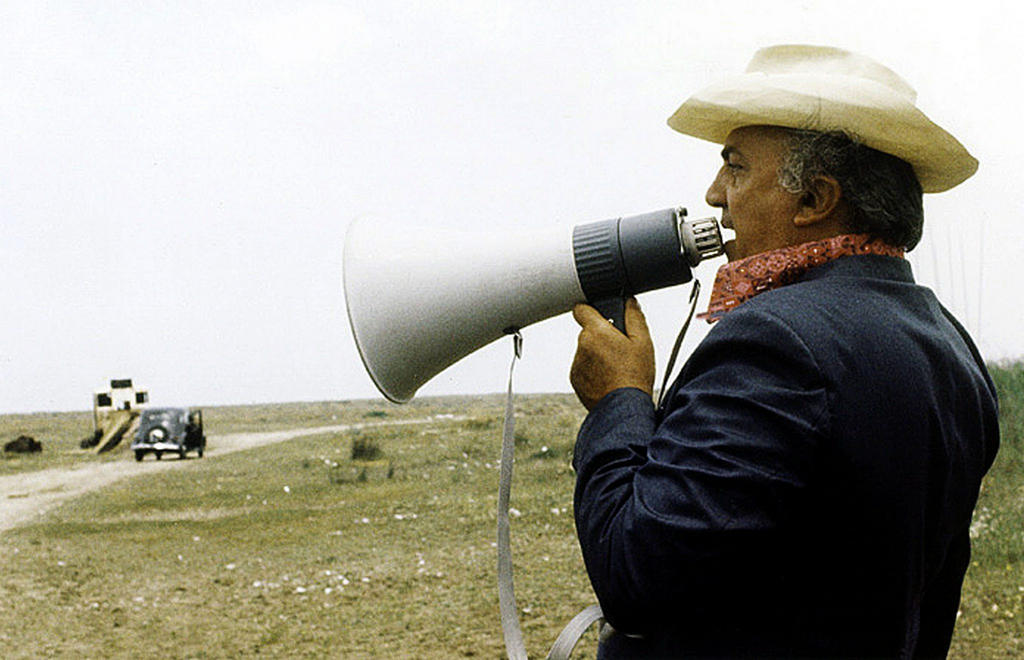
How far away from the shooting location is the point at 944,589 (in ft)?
3.98

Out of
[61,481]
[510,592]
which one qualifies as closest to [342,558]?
[61,481]

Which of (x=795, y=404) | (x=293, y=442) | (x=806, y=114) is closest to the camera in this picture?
(x=795, y=404)

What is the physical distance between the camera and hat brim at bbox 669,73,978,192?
1.04m

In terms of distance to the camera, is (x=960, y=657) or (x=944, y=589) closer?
(x=944, y=589)

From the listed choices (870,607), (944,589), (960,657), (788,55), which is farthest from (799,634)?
(960,657)

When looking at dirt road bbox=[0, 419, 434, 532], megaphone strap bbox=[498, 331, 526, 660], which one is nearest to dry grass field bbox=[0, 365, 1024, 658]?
dirt road bbox=[0, 419, 434, 532]

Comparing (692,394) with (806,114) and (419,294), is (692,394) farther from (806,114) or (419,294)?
(419,294)

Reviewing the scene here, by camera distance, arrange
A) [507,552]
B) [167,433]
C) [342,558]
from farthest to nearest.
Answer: [167,433] < [342,558] < [507,552]

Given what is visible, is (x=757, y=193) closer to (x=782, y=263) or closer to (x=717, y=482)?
(x=782, y=263)

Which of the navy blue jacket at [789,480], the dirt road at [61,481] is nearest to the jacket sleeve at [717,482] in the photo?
the navy blue jacket at [789,480]

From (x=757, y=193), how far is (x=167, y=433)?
9.80m

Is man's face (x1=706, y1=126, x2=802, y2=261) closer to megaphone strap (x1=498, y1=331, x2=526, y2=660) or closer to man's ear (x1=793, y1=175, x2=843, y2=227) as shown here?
man's ear (x1=793, y1=175, x2=843, y2=227)

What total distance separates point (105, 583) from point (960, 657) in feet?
15.6

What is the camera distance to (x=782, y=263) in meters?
1.07
